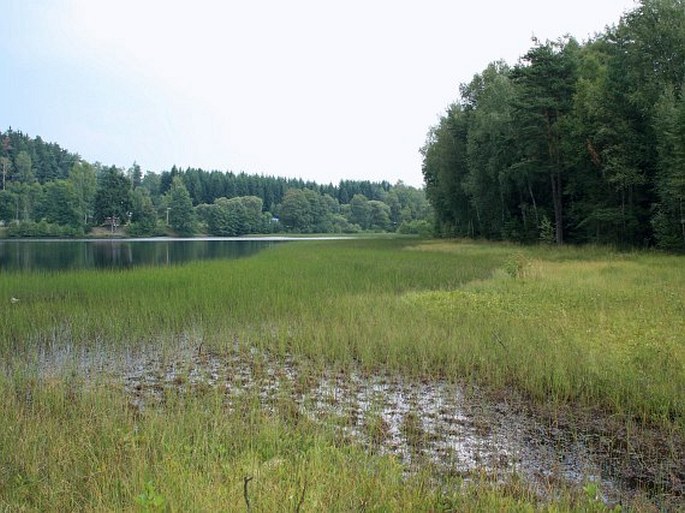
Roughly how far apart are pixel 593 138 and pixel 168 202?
367ft

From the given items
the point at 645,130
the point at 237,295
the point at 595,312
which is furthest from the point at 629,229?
the point at 237,295

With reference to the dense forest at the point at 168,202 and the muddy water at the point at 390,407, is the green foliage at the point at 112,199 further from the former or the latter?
the muddy water at the point at 390,407

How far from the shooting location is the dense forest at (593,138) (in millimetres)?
26547

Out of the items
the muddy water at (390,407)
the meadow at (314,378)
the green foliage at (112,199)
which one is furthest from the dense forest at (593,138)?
the green foliage at (112,199)

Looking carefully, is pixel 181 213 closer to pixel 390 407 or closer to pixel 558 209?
pixel 558 209

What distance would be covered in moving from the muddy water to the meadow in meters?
0.12

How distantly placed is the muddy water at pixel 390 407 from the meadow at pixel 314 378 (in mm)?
121

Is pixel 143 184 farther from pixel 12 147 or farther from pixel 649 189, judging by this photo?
pixel 649 189

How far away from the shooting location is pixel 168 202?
125 m

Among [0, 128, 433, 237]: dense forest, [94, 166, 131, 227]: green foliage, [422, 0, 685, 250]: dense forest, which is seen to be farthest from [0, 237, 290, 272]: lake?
[94, 166, 131, 227]: green foliage

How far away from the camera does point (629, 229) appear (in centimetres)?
3061

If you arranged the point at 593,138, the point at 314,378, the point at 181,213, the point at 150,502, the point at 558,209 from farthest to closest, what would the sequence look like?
the point at 181,213 → the point at 558,209 → the point at 593,138 → the point at 314,378 → the point at 150,502

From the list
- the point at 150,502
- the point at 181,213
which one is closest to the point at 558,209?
the point at 150,502

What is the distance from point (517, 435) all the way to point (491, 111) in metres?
40.8
